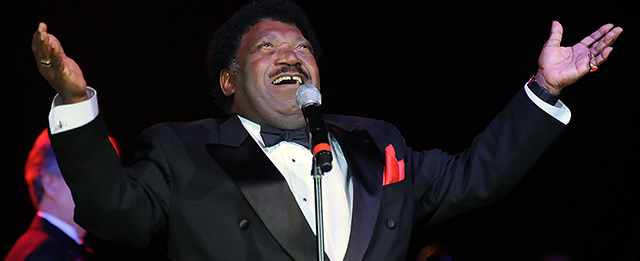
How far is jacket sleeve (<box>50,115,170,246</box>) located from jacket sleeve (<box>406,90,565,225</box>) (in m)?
0.89

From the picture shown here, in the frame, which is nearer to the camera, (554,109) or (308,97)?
(308,97)

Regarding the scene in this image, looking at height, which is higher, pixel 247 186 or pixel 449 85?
pixel 247 186

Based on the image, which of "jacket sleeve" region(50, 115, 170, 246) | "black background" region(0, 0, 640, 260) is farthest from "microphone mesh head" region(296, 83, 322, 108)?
"black background" region(0, 0, 640, 260)

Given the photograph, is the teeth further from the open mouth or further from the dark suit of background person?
the dark suit of background person

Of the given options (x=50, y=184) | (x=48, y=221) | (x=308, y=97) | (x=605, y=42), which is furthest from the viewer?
(x=50, y=184)

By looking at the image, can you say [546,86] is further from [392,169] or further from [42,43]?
[42,43]

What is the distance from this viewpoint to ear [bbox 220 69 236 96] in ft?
8.68

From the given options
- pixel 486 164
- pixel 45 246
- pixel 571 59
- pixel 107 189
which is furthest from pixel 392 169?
pixel 45 246

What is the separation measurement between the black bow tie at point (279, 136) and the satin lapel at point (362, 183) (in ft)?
0.39

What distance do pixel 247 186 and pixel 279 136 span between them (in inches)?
14.0

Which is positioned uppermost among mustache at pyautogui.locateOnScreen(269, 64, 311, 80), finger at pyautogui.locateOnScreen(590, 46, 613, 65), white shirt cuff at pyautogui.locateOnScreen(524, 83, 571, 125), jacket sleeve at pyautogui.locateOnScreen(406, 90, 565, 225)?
finger at pyautogui.locateOnScreen(590, 46, 613, 65)

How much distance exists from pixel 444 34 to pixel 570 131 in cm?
96

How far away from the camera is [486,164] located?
86.9 inches

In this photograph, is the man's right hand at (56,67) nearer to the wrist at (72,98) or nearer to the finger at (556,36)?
the wrist at (72,98)
